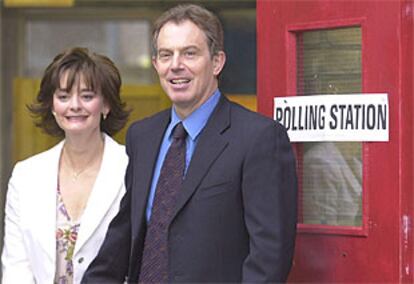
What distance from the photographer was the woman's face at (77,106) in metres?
4.13

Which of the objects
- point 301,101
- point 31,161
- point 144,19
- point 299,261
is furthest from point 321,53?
point 144,19

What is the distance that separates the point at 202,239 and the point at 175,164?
0.27 metres

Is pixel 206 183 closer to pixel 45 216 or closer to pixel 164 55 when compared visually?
pixel 164 55

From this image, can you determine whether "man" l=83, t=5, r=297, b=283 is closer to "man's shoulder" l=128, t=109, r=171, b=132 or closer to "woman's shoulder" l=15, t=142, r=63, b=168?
"man's shoulder" l=128, t=109, r=171, b=132

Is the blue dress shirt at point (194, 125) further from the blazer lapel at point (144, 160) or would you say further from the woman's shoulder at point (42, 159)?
the woman's shoulder at point (42, 159)

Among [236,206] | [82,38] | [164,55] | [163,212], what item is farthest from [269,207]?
[82,38]

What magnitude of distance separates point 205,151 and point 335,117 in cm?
55

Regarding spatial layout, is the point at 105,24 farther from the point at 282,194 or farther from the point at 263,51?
the point at 282,194

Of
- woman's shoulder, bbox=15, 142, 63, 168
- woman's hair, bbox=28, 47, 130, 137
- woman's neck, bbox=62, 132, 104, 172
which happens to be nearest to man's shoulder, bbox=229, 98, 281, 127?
woman's hair, bbox=28, 47, 130, 137

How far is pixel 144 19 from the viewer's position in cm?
748

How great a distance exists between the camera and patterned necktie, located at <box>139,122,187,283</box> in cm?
338

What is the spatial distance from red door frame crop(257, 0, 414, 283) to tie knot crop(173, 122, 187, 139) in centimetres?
61

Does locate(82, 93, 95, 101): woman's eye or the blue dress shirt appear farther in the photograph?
locate(82, 93, 95, 101): woman's eye

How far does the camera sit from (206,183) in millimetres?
3316
